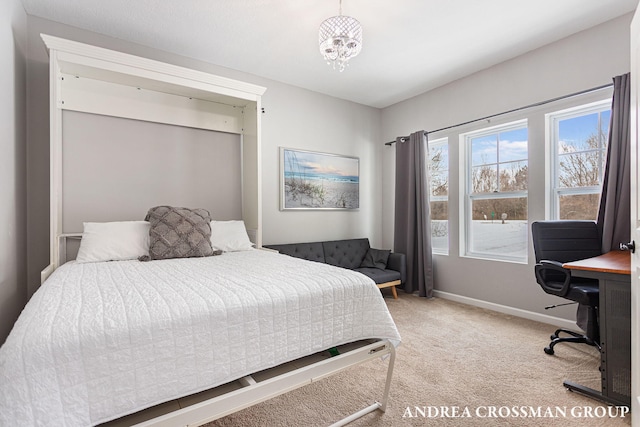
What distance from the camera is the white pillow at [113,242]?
7.30 feet

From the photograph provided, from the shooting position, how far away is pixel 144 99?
291 cm

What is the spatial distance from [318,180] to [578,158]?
8.80ft

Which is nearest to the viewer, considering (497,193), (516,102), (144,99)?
(144,99)

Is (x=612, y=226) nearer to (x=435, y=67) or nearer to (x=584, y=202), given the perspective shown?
(x=584, y=202)

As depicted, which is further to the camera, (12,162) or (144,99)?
(144,99)

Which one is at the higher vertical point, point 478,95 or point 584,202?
point 478,95

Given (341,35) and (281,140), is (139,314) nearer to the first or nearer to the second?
(341,35)

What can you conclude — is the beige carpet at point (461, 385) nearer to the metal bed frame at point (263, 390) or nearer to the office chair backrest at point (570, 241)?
the metal bed frame at point (263, 390)

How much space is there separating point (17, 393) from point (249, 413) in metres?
1.16

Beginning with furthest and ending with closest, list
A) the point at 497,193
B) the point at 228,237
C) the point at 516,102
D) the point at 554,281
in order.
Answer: the point at 497,193
the point at 516,102
the point at 228,237
the point at 554,281

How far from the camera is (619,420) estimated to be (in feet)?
5.35

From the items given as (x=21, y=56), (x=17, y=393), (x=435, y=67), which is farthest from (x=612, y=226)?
(x=21, y=56)

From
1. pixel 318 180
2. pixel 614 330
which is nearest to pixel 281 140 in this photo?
pixel 318 180

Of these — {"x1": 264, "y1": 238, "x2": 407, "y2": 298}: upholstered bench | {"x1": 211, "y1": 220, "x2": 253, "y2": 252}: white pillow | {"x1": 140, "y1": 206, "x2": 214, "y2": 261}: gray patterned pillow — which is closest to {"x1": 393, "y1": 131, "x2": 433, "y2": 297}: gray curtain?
{"x1": 264, "y1": 238, "x2": 407, "y2": 298}: upholstered bench
